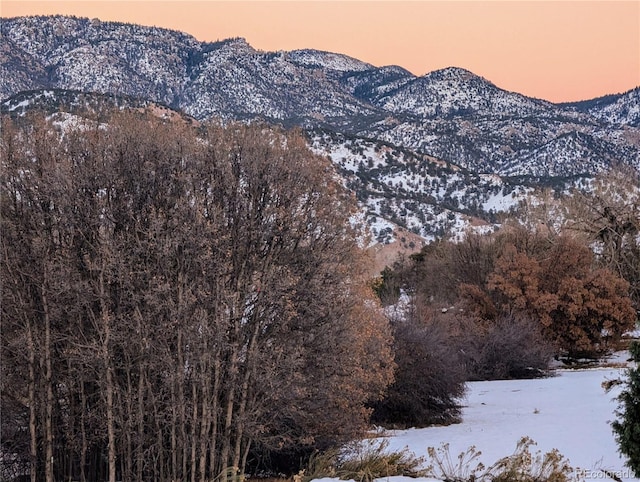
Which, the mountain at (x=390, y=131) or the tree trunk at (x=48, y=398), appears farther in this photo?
the mountain at (x=390, y=131)

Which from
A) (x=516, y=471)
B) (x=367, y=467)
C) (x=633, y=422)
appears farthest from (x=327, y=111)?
(x=633, y=422)

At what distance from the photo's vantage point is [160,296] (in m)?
12.0

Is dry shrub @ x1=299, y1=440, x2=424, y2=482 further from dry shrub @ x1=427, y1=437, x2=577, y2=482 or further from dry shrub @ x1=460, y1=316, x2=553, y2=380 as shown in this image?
dry shrub @ x1=460, y1=316, x2=553, y2=380

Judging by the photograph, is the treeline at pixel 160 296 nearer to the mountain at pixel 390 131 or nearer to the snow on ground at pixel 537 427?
the snow on ground at pixel 537 427

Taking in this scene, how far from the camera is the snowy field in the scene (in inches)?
580

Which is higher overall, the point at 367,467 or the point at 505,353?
the point at 367,467

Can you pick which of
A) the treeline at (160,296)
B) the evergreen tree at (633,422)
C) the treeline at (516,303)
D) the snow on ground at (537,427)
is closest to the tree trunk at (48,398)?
the treeline at (160,296)

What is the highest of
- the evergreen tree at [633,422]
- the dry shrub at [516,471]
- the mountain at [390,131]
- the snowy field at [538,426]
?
the mountain at [390,131]

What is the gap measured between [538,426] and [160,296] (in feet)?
35.9

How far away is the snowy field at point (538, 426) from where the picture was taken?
14.7 m

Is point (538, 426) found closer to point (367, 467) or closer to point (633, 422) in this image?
point (633, 422)

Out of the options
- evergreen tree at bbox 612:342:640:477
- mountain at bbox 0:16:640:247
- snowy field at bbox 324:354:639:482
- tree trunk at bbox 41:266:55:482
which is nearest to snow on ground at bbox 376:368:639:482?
snowy field at bbox 324:354:639:482

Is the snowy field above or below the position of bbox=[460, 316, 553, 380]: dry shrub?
below

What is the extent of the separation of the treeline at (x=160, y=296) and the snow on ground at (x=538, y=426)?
4.39m
